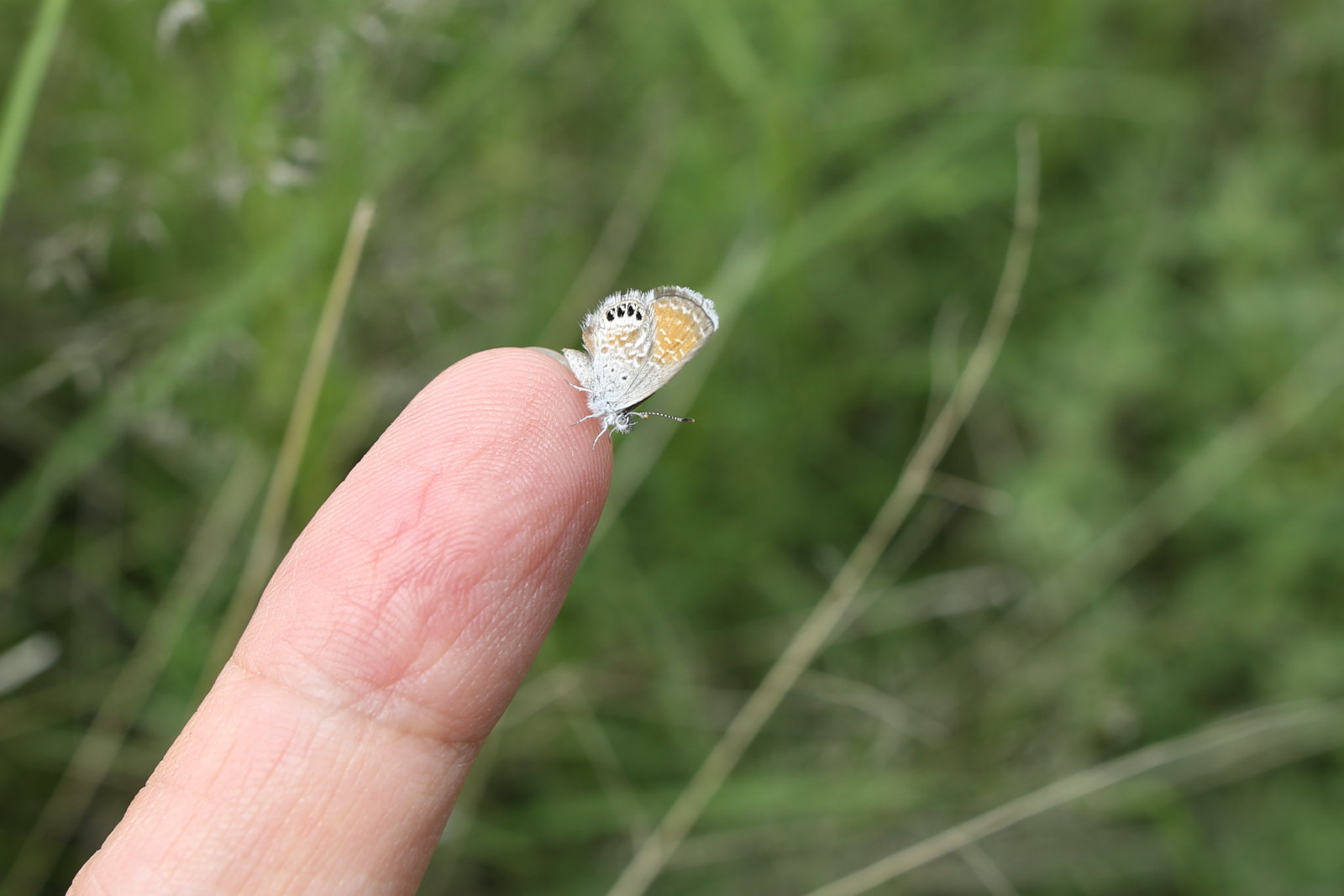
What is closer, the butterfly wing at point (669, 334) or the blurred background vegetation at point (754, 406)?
the butterfly wing at point (669, 334)

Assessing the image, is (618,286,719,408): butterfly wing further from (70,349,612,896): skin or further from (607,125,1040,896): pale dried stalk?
(607,125,1040,896): pale dried stalk

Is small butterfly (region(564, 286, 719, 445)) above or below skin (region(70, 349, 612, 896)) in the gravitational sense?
above

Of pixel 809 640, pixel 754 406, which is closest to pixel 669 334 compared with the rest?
pixel 809 640

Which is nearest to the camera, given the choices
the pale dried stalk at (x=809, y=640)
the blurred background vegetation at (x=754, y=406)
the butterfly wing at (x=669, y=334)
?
the butterfly wing at (x=669, y=334)

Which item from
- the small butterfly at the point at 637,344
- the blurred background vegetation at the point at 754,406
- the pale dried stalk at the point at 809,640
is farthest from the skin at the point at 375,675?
the pale dried stalk at the point at 809,640

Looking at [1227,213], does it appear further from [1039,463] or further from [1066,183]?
[1039,463]

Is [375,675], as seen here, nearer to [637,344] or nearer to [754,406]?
[637,344]

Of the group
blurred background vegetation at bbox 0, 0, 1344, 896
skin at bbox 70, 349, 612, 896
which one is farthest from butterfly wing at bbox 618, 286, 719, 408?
blurred background vegetation at bbox 0, 0, 1344, 896

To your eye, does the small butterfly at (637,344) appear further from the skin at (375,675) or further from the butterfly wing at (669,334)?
the skin at (375,675)
